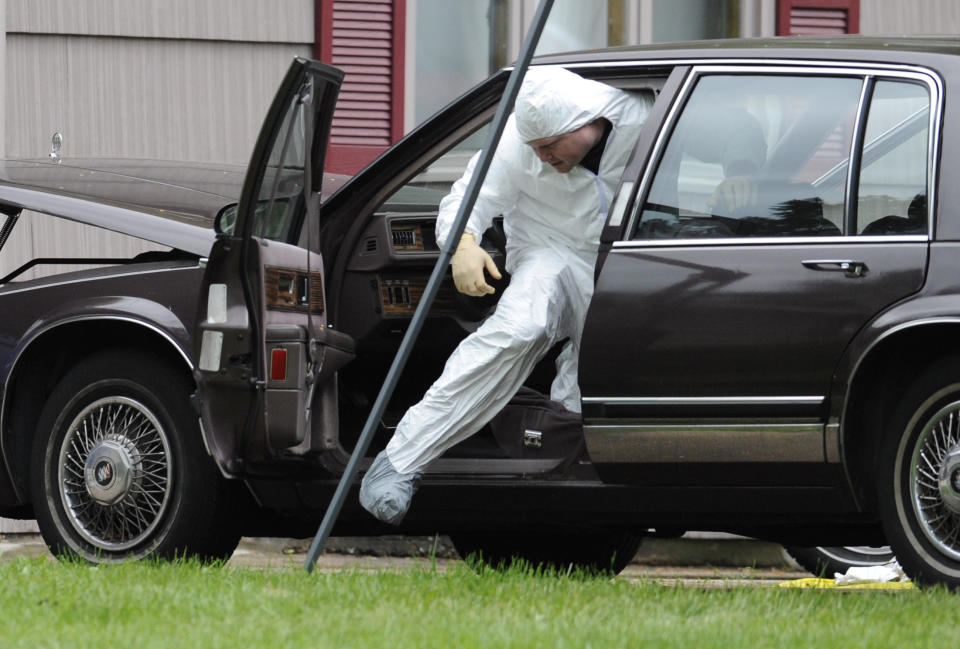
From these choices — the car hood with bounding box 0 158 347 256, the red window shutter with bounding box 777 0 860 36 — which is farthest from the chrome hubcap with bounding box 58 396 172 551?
the red window shutter with bounding box 777 0 860 36

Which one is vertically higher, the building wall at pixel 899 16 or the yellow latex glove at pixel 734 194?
the building wall at pixel 899 16

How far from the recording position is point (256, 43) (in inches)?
420

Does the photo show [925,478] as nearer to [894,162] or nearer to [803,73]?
[894,162]

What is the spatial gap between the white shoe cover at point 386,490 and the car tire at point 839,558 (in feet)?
8.27

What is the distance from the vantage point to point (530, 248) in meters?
6.04

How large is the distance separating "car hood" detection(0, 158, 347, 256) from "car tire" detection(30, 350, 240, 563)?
17.8 inches

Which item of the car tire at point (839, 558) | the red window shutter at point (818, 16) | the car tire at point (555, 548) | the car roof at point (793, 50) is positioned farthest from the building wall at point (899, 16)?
the car roof at point (793, 50)

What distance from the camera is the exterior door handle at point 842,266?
5.19m

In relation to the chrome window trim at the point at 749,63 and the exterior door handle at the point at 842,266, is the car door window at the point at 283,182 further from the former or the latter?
the exterior door handle at the point at 842,266

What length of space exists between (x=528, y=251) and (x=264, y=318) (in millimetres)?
898

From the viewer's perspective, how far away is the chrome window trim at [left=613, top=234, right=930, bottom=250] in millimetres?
5188

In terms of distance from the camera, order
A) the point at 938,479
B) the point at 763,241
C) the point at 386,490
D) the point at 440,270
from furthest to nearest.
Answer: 1. the point at 386,490
2. the point at 440,270
3. the point at 763,241
4. the point at 938,479

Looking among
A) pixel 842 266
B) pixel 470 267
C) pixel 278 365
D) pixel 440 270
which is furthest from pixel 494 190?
pixel 842 266

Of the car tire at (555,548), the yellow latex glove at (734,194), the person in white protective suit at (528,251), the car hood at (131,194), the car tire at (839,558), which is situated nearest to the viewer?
the yellow latex glove at (734,194)
